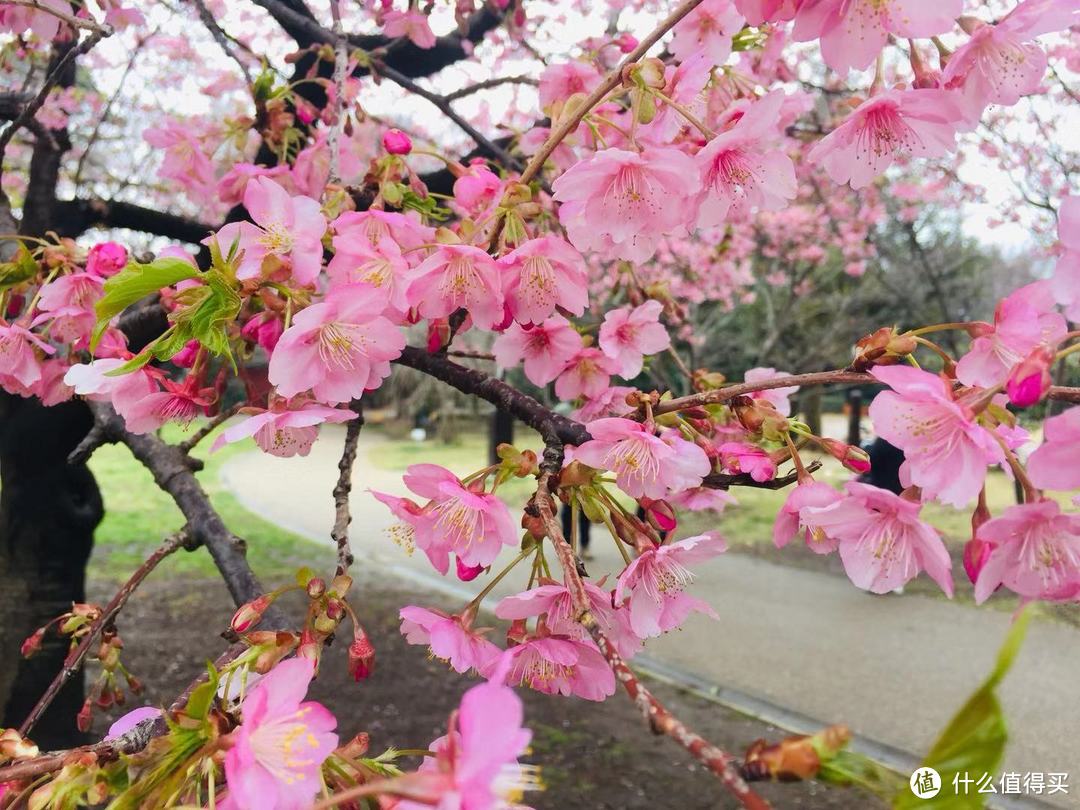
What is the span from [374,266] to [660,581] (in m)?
0.58

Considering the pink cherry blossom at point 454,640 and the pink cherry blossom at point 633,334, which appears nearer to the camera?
the pink cherry blossom at point 454,640

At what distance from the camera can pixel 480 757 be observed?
1.62 ft

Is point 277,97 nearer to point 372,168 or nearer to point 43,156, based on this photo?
point 372,168

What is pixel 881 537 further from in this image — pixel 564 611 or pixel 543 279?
pixel 543 279

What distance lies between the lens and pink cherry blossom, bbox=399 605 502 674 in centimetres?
97

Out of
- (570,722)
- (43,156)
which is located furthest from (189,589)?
(43,156)

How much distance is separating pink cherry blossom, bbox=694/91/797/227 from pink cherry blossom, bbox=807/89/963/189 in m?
0.05

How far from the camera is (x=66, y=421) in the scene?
Answer: 2.70 m

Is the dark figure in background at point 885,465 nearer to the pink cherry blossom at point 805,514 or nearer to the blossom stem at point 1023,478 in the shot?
the pink cherry blossom at point 805,514

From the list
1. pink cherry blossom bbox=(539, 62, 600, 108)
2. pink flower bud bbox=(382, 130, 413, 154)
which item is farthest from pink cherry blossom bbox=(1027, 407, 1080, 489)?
pink cherry blossom bbox=(539, 62, 600, 108)

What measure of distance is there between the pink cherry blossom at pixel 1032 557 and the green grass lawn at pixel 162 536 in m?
4.88

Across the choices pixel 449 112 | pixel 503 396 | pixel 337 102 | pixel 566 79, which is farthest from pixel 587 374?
pixel 449 112

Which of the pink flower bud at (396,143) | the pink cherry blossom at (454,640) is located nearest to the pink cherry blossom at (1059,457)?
the pink cherry blossom at (454,640)

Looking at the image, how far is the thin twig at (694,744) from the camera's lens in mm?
495
